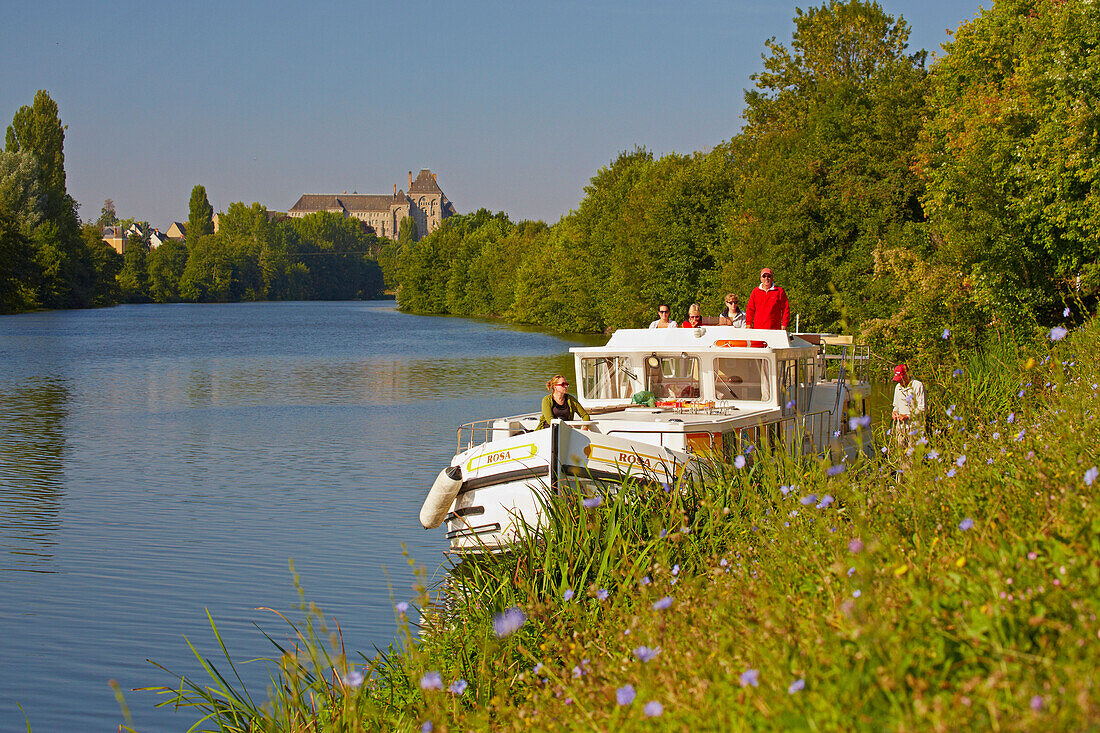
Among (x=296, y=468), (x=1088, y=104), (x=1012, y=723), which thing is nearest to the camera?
(x=1012, y=723)


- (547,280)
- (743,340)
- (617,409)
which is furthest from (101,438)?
(547,280)

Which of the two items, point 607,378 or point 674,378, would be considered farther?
point 607,378

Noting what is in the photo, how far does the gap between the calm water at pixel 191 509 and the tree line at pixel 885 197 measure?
253 inches

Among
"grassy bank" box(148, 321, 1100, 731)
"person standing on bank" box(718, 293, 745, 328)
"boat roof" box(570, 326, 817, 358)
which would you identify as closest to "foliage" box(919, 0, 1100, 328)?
"person standing on bank" box(718, 293, 745, 328)

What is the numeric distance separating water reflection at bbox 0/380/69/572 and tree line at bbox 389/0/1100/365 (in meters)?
9.98

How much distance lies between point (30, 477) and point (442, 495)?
32.5 feet

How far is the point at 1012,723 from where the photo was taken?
2.78 meters

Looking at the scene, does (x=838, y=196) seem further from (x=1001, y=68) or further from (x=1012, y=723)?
(x=1012, y=723)

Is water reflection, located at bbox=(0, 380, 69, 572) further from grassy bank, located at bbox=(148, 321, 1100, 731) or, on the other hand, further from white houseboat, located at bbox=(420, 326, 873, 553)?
grassy bank, located at bbox=(148, 321, 1100, 731)

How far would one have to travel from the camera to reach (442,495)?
11.4 metres

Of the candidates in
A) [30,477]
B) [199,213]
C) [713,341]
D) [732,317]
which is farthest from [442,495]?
[199,213]

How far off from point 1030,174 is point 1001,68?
30.7ft

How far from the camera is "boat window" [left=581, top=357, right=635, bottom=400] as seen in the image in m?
14.0

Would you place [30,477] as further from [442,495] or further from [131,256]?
[131,256]
